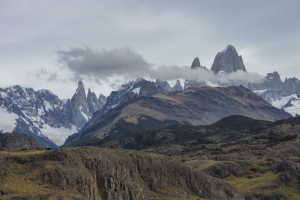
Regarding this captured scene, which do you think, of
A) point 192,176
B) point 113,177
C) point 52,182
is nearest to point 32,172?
point 52,182

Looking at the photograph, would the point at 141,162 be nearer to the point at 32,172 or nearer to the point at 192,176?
the point at 192,176

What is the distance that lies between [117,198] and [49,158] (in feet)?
79.0

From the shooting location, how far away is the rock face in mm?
151625

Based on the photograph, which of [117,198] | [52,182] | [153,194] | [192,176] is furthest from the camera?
[192,176]

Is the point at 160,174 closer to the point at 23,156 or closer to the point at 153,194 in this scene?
the point at 153,194

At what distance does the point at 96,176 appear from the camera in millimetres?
167750

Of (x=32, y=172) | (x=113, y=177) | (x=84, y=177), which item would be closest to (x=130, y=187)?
(x=113, y=177)

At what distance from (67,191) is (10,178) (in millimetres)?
16301

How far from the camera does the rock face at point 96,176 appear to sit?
152 metres

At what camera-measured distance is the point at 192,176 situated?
200m

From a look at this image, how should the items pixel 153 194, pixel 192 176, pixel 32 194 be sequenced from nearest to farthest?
pixel 32 194 → pixel 153 194 → pixel 192 176

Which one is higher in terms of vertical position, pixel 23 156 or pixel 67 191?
pixel 23 156

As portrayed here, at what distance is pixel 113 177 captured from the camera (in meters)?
170

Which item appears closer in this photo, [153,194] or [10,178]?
[10,178]
